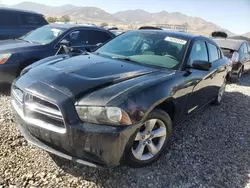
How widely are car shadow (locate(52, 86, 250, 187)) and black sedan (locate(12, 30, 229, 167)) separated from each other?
20 cm

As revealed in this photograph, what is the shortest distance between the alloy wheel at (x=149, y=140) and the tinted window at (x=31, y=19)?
705cm

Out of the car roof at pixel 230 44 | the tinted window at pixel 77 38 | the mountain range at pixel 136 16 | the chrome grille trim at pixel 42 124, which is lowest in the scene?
the mountain range at pixel 136 16

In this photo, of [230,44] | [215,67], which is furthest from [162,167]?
[230,44]

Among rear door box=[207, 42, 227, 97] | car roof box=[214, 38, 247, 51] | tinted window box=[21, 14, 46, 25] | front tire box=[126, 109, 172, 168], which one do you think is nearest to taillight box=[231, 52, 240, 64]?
car roof box=[214, 38, 247, 51]

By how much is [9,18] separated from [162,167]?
7288 millimetres

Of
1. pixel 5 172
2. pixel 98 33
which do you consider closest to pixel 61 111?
pixel 5 172

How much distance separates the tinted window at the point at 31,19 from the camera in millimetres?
8445

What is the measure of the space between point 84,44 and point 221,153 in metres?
4.41

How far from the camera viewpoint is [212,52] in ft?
16.4

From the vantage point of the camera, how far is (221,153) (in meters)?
3.62

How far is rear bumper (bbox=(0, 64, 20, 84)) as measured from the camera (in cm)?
499

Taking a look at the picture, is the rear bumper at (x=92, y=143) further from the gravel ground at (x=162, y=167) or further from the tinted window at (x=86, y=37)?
the tinted window at (x=86, y=37)

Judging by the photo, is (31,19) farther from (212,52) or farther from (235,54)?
(235,54)

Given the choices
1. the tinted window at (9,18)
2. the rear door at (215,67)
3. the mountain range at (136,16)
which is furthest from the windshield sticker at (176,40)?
the mountain range at (136,16)
